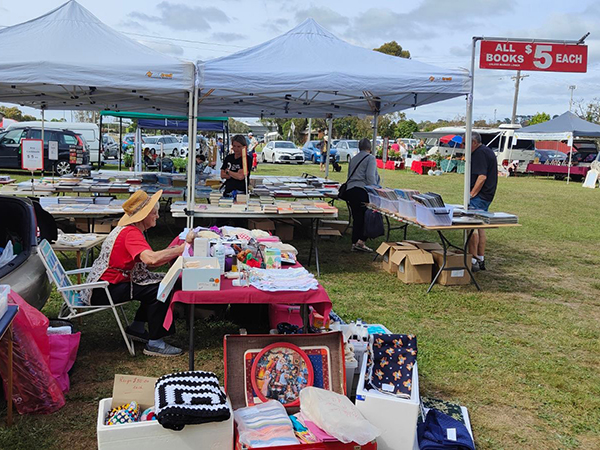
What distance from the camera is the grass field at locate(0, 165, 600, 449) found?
315 cm

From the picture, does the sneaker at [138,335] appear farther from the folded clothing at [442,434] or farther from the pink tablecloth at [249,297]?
the folded clothing at [442,434]

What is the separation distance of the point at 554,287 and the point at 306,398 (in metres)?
4.71

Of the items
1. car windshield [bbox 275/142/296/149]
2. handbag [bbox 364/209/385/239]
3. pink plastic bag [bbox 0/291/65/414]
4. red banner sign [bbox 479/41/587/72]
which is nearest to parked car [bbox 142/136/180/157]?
car windshield [bbox 275/142/296/149]

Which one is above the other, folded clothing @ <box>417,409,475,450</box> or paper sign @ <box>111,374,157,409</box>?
paper sign @ <box>111,374,157,409</box>

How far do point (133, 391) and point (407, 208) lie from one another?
4308 mm

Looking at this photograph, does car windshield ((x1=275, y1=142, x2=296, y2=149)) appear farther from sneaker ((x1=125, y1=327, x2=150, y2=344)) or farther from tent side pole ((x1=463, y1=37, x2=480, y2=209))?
sneaker ((x1=125, y1=327, x2=150, y2=344))

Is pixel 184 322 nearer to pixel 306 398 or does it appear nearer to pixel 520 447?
pixel 306 398

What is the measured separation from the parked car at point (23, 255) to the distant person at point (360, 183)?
4.53 meters

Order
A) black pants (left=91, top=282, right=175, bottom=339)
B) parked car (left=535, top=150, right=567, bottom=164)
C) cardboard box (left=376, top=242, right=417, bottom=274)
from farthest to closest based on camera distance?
parked car (left=535, top=150, right=567, bottom=164)
cardboard box (left=376, top=242, right=417, bottom=274)
black pants (left=91, top=282, right=175, bottom=339)

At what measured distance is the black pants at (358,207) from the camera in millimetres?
7691

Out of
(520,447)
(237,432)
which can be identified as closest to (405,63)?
(520,447)

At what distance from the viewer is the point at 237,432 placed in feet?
8.52

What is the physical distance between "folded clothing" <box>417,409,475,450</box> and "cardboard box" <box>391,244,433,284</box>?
3.21m

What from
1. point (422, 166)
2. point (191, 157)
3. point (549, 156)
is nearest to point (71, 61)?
point (191, 157)
